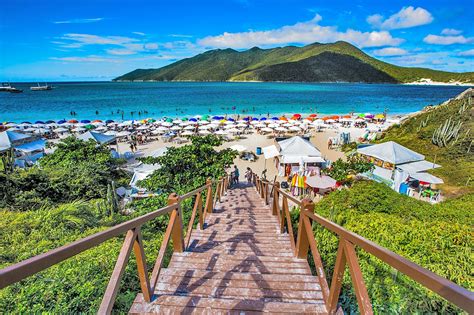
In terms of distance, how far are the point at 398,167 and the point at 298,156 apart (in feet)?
18.3

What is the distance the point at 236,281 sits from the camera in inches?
112

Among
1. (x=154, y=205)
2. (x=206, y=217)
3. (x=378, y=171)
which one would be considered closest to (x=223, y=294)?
(x=206, y=217)

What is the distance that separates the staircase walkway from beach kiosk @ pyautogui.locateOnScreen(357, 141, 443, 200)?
38.7ft

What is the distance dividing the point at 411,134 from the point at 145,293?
2587 cm

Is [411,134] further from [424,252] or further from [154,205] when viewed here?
[154,205]

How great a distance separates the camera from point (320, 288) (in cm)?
273

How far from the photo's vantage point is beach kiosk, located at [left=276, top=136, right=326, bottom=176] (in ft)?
52.0

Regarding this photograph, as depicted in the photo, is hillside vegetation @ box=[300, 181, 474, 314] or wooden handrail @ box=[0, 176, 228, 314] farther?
hillside vegetation @ box=[300, 181, 474, 314]

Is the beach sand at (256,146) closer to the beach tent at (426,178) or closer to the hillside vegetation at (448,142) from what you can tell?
the hillside vegetation at (448,142)

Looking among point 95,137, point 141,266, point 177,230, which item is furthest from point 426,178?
point 95,137

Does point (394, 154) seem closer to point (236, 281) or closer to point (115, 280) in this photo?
point (236, 281)

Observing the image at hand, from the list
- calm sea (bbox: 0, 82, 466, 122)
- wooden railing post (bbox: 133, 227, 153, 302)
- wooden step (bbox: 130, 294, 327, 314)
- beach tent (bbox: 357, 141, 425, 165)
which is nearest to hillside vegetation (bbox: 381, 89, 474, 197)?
beach tent (bbox: 357, 141, 425, 165)

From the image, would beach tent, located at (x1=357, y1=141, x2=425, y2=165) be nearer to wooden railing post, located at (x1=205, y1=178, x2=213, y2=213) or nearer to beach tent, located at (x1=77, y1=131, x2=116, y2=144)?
wooden railing post, located at (x1=205, y1=178, x2=213, y2=213)

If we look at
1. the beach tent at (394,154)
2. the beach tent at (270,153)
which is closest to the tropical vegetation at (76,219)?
the beach tent at (270,153)
